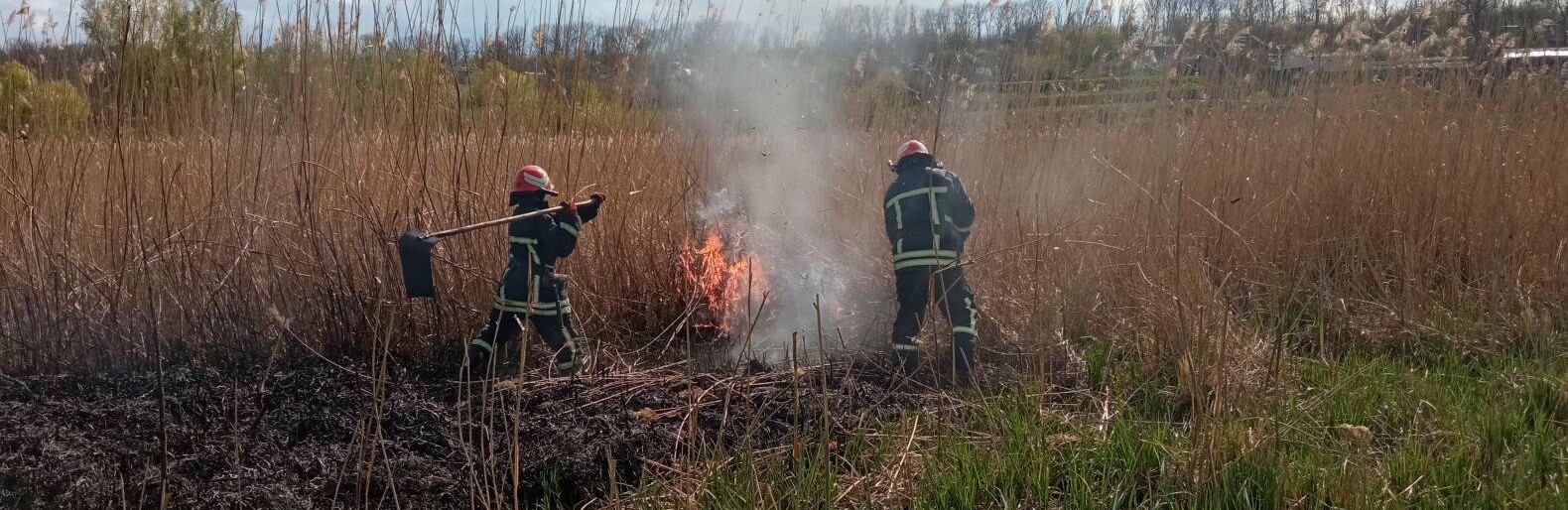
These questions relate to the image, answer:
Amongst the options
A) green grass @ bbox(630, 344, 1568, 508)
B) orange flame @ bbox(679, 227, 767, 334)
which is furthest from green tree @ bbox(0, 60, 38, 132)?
green grass @ bbox(630, 344, 1568, 508)

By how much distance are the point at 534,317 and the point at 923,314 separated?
157cm

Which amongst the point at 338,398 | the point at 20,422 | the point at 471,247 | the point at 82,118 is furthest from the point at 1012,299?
the point at 82,118

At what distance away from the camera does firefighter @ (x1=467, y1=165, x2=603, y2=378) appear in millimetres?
3812

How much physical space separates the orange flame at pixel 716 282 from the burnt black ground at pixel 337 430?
938mm

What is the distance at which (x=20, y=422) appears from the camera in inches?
112

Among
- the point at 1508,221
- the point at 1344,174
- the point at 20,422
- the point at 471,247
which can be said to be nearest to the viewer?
the point at 20,422

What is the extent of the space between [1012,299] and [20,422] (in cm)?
359

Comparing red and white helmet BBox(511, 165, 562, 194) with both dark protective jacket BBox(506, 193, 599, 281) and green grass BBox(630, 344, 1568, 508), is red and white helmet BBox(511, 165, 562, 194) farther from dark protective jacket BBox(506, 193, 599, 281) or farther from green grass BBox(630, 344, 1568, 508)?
green grass BBox(630, 344, 1568, 508)

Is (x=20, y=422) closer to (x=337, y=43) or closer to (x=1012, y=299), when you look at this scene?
(x=337, y=43)

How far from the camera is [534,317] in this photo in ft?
13.1

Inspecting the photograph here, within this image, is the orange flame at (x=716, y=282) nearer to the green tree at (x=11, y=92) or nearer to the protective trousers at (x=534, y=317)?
the protective trousers at (x=534, y=317)

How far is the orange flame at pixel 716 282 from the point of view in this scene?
4.78 metres

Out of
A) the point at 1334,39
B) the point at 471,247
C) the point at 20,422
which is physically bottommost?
the point at 20,422

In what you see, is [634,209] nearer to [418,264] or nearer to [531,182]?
[531,182]
